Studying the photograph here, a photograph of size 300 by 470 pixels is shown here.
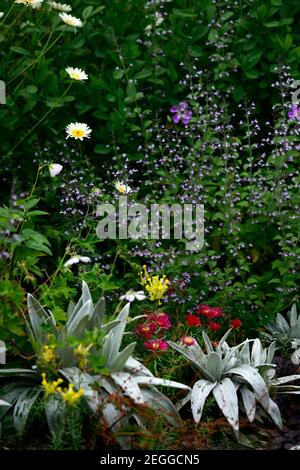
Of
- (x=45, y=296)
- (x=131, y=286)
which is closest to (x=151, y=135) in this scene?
(x=131, y=286)

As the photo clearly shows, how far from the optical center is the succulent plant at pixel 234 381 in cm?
403

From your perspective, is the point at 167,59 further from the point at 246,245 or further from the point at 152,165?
the point at 246,245

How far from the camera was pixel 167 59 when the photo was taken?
5.83 meters

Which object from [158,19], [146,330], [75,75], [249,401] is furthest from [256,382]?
[158,19]

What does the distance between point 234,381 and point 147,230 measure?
1.15m

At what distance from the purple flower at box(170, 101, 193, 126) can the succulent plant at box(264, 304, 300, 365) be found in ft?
4.40

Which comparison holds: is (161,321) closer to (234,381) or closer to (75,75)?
(234,381)

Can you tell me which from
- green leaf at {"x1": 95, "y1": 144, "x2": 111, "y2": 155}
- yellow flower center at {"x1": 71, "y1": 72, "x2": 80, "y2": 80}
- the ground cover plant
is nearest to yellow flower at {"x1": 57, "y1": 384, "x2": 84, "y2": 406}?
the ground cover plant

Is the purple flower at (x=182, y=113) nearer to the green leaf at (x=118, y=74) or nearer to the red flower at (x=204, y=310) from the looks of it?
the green leaf at (x=118, y=74)

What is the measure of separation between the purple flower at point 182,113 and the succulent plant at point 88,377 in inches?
63.7

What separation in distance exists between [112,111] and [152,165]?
45 centimetres

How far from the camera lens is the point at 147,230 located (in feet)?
16.5

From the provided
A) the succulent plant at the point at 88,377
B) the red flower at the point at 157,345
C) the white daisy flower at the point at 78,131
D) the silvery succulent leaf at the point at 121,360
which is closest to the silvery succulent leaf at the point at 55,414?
the succulent plant at the point at 88,377

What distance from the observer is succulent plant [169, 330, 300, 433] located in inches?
159
